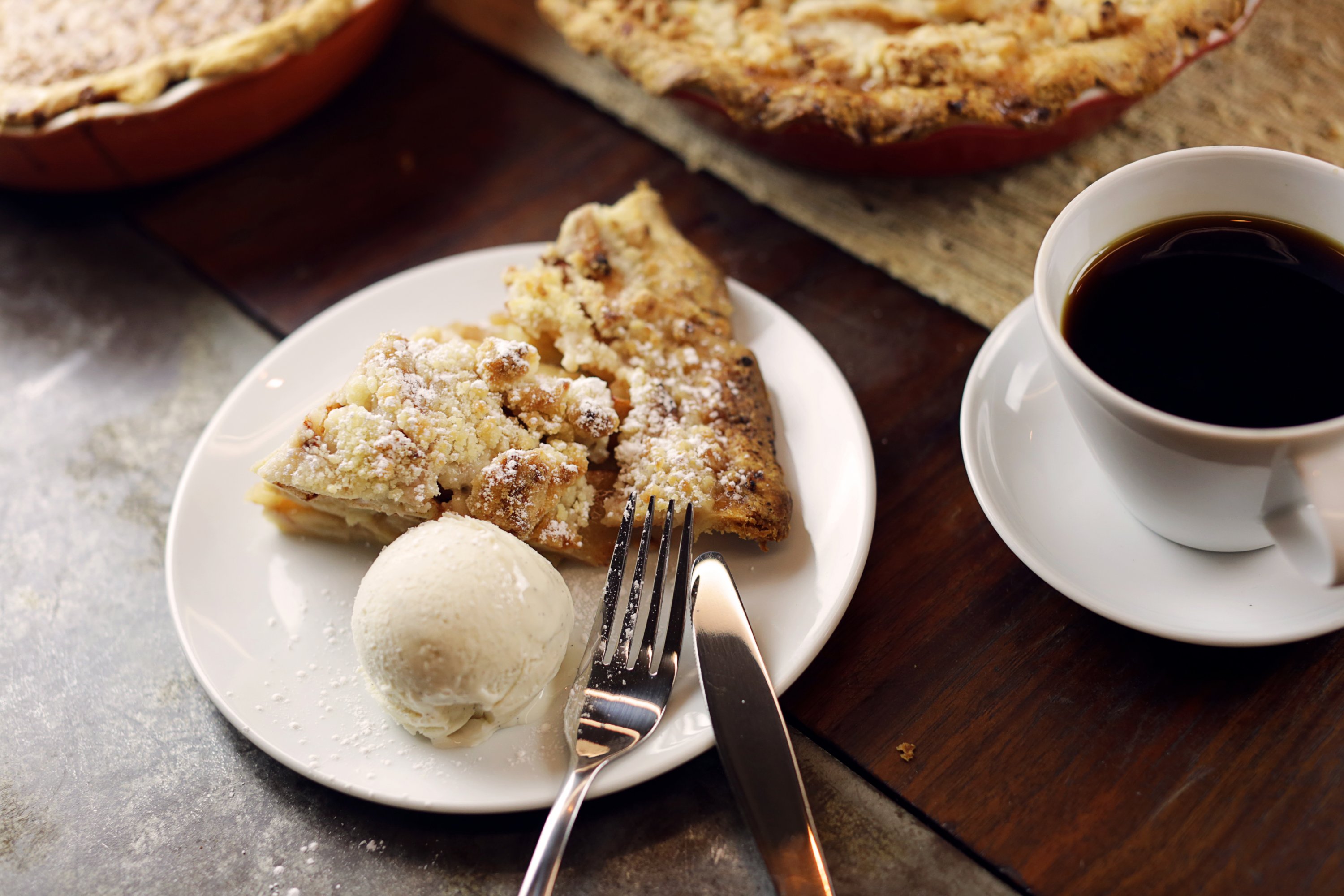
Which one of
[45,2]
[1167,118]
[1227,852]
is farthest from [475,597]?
[45,2]

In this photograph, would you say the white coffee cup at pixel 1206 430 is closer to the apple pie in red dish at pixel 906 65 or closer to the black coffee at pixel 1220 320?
the black coffee at pixel 1220 320

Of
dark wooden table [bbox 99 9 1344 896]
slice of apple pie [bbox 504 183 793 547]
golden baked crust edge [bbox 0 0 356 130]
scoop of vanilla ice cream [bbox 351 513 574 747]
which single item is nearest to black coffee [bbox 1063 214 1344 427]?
dark wooden table [bbox 99 9 1344 896]

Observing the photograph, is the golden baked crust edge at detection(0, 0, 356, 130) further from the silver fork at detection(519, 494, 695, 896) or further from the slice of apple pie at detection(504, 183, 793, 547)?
the silver fork at detection(519, 494, 695, 896)

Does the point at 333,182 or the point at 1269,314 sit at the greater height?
the point at 1269,314

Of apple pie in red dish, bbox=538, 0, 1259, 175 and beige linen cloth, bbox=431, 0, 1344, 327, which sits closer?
apple pie in red dish, bbox=538, 0, 1259, 175

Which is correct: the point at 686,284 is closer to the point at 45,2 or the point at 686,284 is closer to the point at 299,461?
the point at 299,461

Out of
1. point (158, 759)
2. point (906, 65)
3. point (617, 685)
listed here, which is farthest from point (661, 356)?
point (158, 759)
